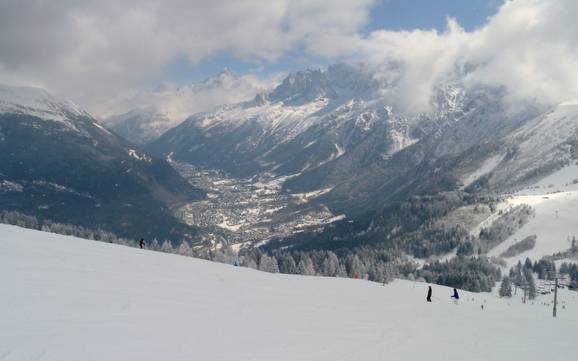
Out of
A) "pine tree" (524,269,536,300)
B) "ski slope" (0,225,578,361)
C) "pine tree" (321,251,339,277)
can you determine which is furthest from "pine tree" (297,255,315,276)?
"ski slope" (0,225,578,361)

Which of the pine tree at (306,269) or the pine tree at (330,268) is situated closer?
the pine tree at (306,269)

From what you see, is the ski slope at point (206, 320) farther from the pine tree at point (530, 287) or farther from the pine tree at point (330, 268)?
the pine tree at point (530, 287)

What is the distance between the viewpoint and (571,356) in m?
22.7

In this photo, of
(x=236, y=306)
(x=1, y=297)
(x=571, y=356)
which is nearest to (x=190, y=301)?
(x=236, y=306)

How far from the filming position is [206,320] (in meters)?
22.4

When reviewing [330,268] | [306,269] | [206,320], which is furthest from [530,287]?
[206,320]

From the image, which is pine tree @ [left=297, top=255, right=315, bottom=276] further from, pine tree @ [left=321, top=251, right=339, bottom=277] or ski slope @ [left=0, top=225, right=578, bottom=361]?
ski slope @ [left=0, top=225, right=578, bottom=361]

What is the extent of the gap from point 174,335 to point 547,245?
20409 centimetres

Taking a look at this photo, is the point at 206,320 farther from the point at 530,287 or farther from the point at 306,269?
the point at 530,287

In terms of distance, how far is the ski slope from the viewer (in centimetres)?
1725

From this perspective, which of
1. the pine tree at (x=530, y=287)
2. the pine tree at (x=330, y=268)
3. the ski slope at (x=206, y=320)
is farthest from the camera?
the pine tree at (x=330, y=268)

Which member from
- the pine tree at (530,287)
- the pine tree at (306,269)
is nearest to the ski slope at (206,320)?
the pine tree at (306,269)

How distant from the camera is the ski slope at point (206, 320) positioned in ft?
56.6

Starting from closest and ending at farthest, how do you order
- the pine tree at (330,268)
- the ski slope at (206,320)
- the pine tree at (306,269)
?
the ski slope at (206,320)
the pine tree at (306,269)
the pine tree at (330,268)
